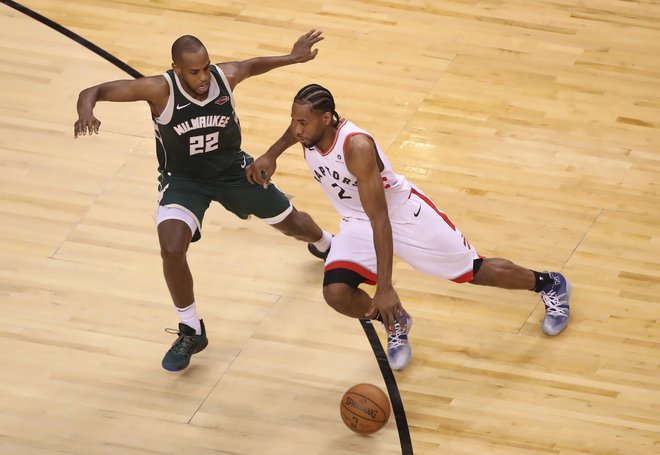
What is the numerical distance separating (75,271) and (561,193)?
126 inches

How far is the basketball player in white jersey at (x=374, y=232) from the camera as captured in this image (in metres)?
5.76

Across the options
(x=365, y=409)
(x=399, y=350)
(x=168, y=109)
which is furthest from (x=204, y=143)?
(x=365, y=409)

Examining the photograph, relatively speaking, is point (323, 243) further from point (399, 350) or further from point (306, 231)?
point (399, 350)

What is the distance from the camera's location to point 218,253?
741 centimetres

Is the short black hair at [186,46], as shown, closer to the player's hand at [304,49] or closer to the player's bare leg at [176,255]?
the player's hand at [304,49]

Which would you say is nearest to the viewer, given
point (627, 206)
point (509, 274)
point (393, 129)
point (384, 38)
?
point (509, 274)

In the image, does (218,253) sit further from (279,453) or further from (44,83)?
(44,83)

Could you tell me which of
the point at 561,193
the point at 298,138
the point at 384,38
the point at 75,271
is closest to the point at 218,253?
the point at 75,271

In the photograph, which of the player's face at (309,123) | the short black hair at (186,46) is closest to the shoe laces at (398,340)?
the player's face at (309,123)

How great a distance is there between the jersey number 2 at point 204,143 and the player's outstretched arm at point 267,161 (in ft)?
0.79

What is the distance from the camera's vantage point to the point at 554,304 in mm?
6730

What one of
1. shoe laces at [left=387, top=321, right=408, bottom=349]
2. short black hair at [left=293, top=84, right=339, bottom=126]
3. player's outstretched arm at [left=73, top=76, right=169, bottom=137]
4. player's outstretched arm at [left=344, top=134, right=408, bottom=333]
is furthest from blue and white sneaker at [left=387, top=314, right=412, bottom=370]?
player's outstretched arm at [left=73, top=76, right=169, bottom=137]

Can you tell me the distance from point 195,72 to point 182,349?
60.2 inches

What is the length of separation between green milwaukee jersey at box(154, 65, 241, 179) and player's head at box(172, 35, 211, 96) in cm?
11
